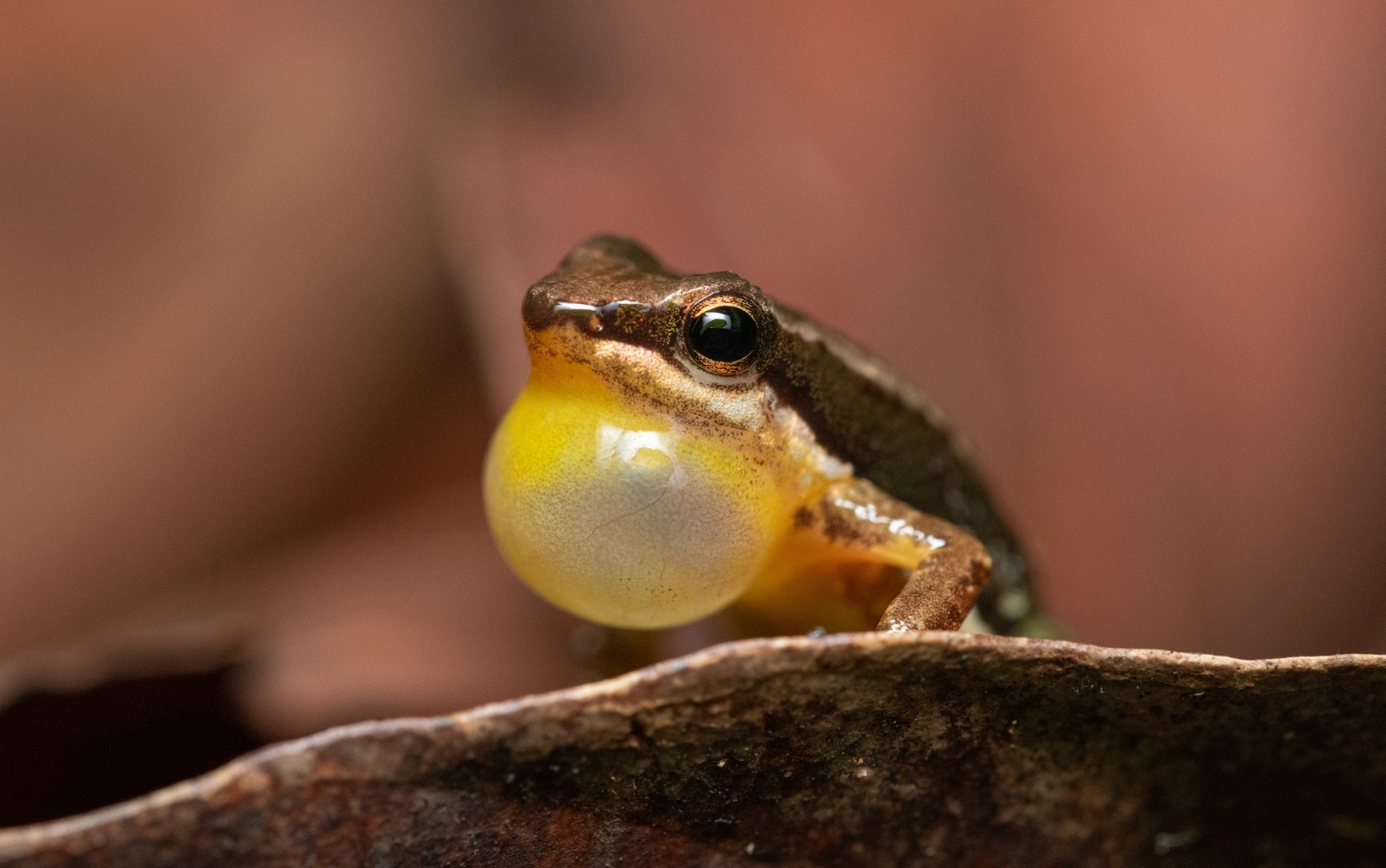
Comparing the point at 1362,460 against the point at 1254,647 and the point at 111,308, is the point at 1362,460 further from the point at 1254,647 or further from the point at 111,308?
the point at 111,308

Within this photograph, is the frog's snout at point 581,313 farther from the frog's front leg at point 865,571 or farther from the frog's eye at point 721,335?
the frog's front leg at point 865,571

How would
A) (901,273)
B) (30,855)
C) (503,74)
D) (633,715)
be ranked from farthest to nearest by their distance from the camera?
(503,74)
(901,273)
(633,715)
(30,855)

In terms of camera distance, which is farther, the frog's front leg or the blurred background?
the blurred background

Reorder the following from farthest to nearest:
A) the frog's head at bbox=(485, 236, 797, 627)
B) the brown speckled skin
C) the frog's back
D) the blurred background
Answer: the blurred background → the frog's back → the frog's head at bbox=(485, 236, 797, 627) → the brown speckled skin

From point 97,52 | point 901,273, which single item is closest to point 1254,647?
point 901,273

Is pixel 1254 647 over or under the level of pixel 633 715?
under

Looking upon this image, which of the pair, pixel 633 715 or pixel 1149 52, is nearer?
pixel 633 715

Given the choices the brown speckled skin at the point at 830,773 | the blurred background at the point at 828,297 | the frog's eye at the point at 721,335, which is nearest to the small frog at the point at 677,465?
the frog's eye at the point at 721,335

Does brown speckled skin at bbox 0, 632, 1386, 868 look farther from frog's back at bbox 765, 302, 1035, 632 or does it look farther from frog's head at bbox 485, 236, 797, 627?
frog's back at bbox 765, 302, 1035, 632

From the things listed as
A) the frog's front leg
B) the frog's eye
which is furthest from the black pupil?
the frog's front leg
